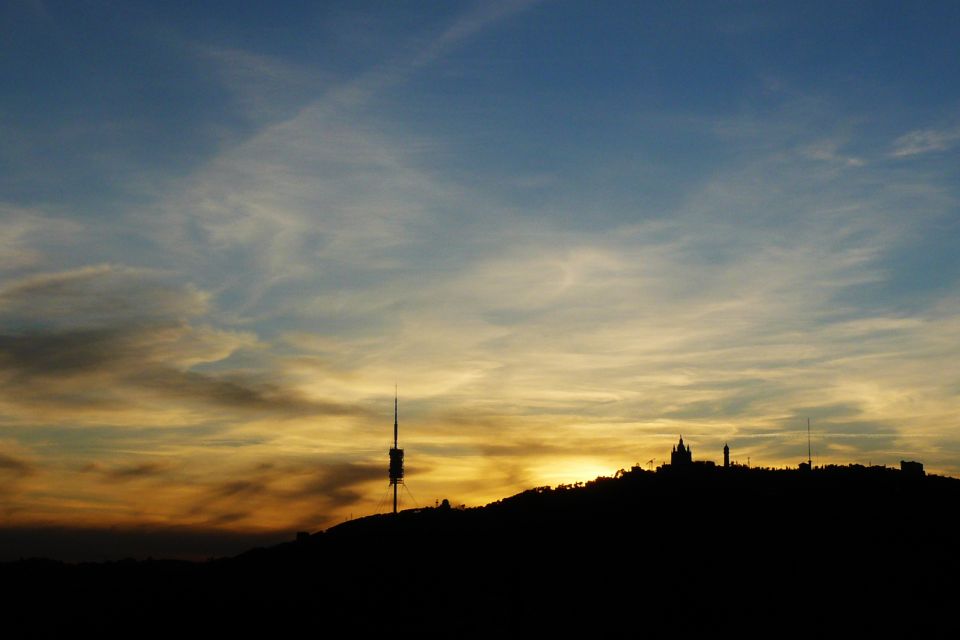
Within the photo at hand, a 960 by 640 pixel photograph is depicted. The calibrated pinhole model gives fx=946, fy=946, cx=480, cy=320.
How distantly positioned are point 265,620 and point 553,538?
47.4 m

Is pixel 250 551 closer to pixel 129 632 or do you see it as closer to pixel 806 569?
pixel 129 632

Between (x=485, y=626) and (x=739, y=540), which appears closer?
(x=485, y=626)

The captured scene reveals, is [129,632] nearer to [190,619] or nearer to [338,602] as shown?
[190,619]

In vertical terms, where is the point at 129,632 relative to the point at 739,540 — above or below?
below

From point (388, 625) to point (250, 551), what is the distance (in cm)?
6403

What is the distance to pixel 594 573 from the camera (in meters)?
132

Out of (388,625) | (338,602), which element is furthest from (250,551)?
(388,625)

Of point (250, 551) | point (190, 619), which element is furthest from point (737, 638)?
point (250, 551)

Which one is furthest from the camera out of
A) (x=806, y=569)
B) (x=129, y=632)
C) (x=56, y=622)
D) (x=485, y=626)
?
(x=56, y=622)

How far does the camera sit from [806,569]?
125438 millimetres

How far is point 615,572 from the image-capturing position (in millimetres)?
130875

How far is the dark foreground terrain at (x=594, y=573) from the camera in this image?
4542 inches

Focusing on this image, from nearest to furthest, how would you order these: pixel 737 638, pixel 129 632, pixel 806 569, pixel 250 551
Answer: pixel 737 638
pixel 806 569
pixel 129 632
pixel 250 551

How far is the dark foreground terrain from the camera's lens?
379 ft
